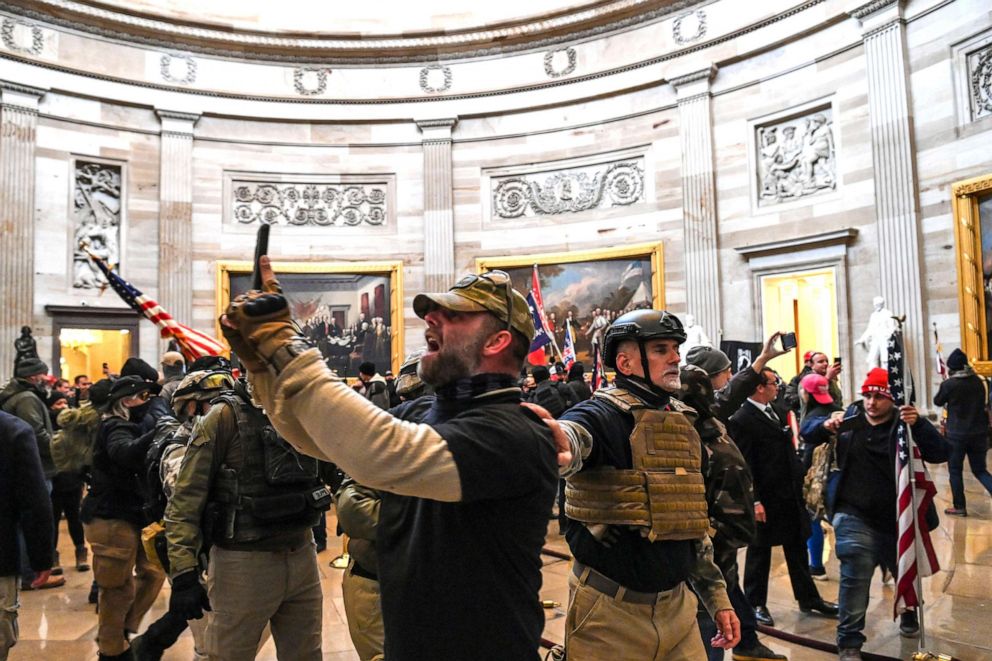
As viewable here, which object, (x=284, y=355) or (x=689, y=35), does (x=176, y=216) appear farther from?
(x=284, y=355)

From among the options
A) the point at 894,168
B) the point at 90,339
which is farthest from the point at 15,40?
the point at 894,168

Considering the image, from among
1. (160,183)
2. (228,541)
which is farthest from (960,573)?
(160,183)

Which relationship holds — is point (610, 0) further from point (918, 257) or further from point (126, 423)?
point (126, 423)

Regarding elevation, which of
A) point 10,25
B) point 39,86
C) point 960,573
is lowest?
point 960,573

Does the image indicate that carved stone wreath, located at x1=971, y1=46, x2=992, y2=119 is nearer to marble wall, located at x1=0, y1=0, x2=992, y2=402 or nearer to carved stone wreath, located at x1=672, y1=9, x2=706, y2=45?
marble wall, located at x1=0, y1=0, x2=992, y2=402

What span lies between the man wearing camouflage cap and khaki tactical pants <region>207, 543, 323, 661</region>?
65.9 inches

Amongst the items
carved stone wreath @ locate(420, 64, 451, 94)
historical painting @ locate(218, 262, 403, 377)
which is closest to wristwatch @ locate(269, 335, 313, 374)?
historical painting @ locate(218, 262, 403, 377)

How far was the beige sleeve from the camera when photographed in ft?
4.67

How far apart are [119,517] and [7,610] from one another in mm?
1257

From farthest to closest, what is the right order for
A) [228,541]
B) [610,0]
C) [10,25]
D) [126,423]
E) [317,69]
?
[317,69] < [610,0] < [10,25] < [126,423] < [228,541]

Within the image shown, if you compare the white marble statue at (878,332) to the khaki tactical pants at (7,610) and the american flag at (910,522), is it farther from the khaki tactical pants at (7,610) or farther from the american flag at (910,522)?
the khaki tactical pants at (7,610)

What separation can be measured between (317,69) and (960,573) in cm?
1786

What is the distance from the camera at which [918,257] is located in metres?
12.6

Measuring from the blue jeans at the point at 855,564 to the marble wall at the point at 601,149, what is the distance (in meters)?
8.73
